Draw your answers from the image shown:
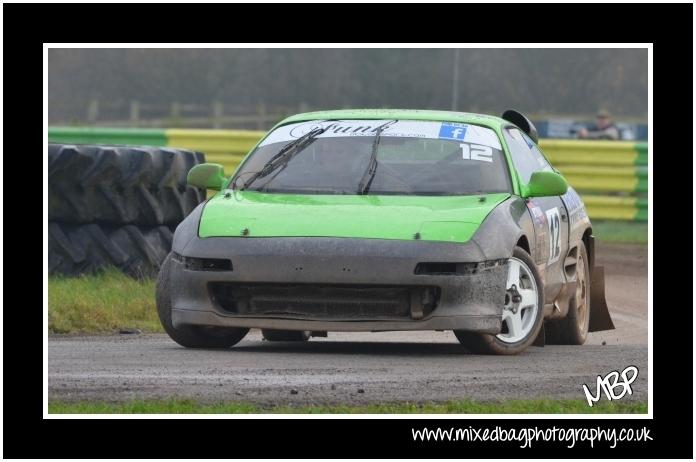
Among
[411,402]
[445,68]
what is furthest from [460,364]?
[445,68]

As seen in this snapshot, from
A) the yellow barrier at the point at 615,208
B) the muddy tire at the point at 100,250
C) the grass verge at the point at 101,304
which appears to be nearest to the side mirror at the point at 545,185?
the grass verge at the point at 101,304

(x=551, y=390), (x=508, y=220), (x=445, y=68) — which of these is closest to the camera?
(x=551, y=390)

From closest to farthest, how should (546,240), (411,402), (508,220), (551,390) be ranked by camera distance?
(411,402) < (551,390) < (508,220) < (546,240)

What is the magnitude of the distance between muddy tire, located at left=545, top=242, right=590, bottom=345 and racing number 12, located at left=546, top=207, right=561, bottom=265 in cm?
49

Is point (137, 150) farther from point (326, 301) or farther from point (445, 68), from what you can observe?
point (445, 68)

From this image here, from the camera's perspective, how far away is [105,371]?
7535mm

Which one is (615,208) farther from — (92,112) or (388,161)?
(92,112)

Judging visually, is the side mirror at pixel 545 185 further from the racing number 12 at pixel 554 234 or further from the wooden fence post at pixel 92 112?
the wooden fence post at pixel 92 112

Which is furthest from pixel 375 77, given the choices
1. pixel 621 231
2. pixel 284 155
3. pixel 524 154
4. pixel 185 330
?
pixel 185 330

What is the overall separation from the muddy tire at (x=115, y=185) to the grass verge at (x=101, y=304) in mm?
563

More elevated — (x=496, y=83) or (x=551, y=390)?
(x=496, y=83)

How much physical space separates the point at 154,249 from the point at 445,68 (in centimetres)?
3761

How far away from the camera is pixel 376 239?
7.77 meters

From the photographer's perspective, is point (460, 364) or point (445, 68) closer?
point (460, 364)
